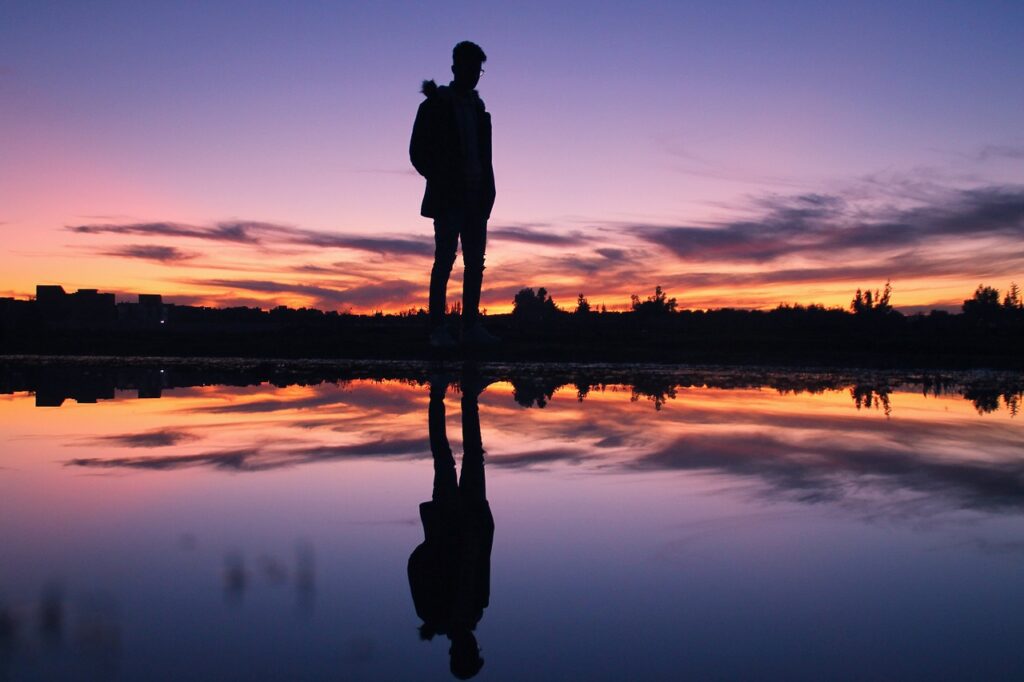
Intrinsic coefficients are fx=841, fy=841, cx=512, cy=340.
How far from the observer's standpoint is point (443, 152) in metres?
7.12

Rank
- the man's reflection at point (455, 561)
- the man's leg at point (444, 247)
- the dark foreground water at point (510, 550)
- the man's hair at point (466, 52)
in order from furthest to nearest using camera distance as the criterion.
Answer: the man's leg at point (444, 247)
the man's hair at point (466, 52)
the man's reflection at point (455, 561)
the dark foreground water at point (510, 550)

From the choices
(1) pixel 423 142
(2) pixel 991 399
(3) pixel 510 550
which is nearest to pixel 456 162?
(1) pixel 423 142

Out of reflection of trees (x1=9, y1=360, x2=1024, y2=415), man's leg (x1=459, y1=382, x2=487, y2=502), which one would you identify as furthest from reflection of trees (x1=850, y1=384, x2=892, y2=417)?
man's leg (x1=459, y1=382, x2=487, y2=502)

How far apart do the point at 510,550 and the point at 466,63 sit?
224 inches

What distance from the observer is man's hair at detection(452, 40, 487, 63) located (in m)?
7.01

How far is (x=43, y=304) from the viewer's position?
119ft

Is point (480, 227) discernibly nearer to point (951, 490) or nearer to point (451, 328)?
point (451, 328)

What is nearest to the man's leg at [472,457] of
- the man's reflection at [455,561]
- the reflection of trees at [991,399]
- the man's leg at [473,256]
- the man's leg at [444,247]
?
the man's reflection at [455,561]

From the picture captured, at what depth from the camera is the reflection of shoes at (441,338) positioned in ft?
27.2

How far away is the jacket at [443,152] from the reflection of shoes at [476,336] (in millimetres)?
1383

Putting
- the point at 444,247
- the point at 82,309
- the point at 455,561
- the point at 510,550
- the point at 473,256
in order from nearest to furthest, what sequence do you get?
the point at 455,561 < the point at 510,550 < the point at 444,247 < the point at 473,256 < the point at 82,309

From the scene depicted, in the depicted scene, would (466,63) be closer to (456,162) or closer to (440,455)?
(456,162)

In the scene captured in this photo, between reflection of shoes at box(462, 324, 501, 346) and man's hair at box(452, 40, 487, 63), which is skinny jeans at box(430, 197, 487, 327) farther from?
man's hair at box(452, 40, 487, 63)

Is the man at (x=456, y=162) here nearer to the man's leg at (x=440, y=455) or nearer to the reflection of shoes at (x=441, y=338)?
the reflection of shoes at (x=441, y=338)
